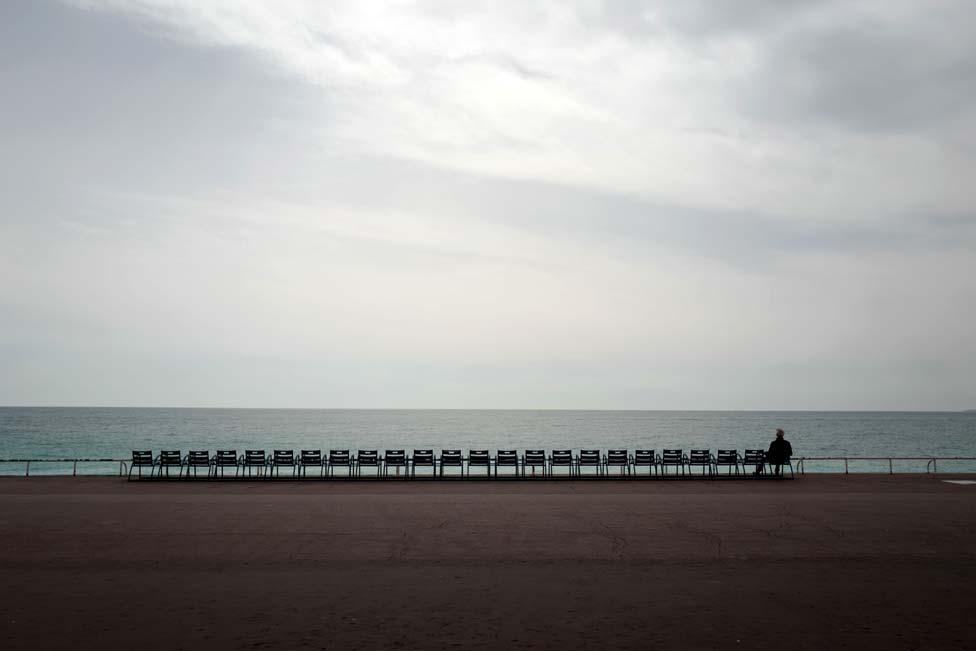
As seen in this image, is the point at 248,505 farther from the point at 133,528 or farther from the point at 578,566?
the point at 578,566

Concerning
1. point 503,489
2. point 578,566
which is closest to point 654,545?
point 578,566

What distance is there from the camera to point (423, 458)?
965 inches

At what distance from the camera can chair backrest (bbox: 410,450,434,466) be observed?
2411 centimetres

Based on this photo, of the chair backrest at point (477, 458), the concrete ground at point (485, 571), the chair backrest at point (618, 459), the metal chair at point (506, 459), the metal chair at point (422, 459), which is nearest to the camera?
the concrete ground at point (485, 571)

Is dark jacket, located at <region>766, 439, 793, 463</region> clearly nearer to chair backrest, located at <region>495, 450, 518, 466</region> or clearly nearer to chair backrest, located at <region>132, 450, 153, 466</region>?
chair backrest, located at <region>495, 450, 518, 466</region>

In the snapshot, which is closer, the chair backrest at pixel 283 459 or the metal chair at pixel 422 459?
the metal chair at pixel 422 459

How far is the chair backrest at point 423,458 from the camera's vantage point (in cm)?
2411

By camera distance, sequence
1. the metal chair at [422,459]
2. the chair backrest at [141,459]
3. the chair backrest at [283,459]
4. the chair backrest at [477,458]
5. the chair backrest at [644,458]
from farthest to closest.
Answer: the chair backrest at [283,459] → the chair backrest at [644,458] → the metal chair at [422,459] → the chair backrest at [477,458] → the chair backrest at [141,459]

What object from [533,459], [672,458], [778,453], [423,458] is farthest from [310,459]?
[778,453]

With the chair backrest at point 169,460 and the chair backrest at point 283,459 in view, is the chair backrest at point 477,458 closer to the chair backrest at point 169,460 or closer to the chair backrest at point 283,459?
the chair backrest at point 283,459

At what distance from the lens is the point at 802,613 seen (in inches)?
354

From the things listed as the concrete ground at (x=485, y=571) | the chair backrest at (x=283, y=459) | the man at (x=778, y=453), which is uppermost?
the man at (x=778, y=453)

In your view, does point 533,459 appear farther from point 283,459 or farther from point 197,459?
point 197,459

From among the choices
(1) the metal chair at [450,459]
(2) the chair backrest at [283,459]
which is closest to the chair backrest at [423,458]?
(1) the metal chair at [450,459]
